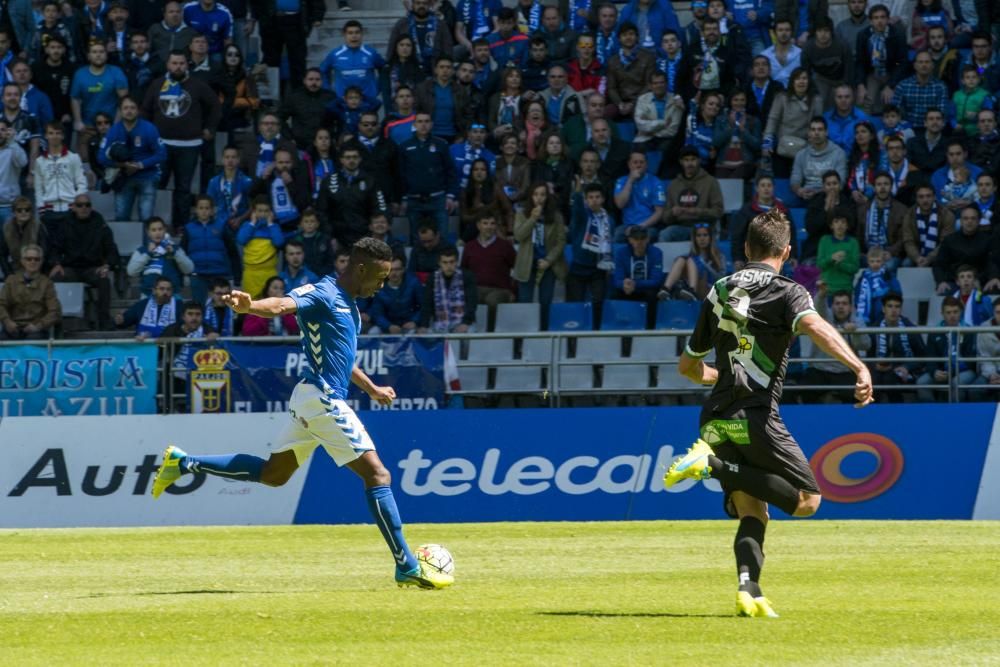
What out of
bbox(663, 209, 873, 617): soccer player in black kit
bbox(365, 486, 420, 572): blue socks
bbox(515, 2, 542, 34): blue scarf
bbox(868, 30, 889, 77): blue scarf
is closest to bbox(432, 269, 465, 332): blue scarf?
bbox(515, 2, 542, 34): blue scarf

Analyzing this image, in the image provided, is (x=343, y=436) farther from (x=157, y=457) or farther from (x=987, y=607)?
(x=157, y=457)

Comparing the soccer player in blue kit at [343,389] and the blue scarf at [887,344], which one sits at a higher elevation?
the soccer player in blue kit at [343,389]

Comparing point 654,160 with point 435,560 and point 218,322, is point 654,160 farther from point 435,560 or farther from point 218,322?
point 435,560

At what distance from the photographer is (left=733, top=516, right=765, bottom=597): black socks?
27.6ft

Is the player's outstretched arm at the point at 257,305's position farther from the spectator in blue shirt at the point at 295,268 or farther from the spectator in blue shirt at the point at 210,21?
the spectator in blue shirt at the point at 210,21

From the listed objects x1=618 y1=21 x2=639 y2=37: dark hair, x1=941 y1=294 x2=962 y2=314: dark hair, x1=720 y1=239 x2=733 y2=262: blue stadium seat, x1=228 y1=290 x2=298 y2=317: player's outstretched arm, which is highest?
x1=618 y1=21 x2=639 y2=37: dark hair

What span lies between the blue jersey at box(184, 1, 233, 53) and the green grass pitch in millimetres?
11228

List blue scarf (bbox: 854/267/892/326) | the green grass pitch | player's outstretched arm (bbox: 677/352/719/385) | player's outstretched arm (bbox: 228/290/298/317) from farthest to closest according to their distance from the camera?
blue scarf (bbox: 854/267/892/326) → player's outstretched arm (bbox: 228/290/298/317) → player's outstretched arm (bbox: 677/352/719/385) → the green grass pitch

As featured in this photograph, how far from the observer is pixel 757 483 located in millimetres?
8414

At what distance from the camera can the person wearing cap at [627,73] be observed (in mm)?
22516

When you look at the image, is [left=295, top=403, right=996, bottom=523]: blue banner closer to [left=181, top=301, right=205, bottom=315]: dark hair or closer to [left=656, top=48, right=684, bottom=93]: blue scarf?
[left=181, top=301, right=205, bottom=315]: dark hair

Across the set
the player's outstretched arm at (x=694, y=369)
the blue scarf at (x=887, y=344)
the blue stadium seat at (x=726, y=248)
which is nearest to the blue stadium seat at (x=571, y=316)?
the blue stadium seat at (x=726, y=248)

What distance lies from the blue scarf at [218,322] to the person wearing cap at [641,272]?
507 cm

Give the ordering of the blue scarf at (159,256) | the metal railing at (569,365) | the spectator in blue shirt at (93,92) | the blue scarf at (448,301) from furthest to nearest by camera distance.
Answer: the spectator in blue shirt at (93,92) < the blue scarf at (159,256) < the blue scarf at (448,301) < the metal railing at (569,365)
